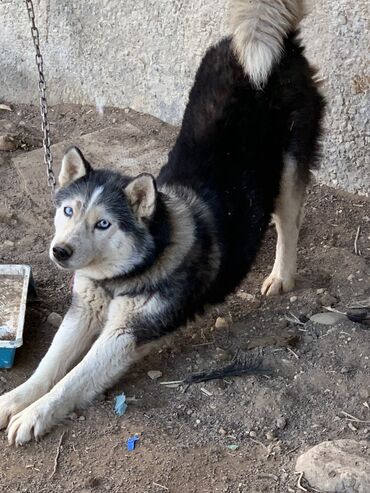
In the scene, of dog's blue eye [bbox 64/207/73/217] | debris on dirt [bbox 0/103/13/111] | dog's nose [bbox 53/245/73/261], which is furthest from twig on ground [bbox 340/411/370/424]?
debris on dirt [bbox 0/103/13/111]

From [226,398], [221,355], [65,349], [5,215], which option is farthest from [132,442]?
[5,215]

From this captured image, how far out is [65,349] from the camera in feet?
12.8

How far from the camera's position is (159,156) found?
19.5 feet

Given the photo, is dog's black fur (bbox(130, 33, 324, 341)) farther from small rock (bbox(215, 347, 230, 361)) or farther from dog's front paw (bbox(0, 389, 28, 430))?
A: dog's front paw (bbox(0, 389, 28, 430))

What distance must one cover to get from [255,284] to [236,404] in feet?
3.70

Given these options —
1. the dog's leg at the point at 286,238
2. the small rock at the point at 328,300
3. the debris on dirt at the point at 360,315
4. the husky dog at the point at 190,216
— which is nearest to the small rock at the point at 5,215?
the husky dog at the point at 190,216

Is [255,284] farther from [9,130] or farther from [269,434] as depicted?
[9,130]

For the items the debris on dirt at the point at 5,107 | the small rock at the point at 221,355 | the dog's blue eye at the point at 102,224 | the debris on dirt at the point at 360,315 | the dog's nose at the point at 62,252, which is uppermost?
the dog's blue eye at the point at 102,224

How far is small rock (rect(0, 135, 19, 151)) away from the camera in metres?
6.14

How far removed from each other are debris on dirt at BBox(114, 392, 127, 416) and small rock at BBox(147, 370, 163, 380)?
0.68 ft

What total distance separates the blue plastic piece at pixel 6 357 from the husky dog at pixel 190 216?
16 centimetres

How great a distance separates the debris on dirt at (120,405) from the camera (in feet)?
12.2

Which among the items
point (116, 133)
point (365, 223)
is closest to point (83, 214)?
point (365, 223)

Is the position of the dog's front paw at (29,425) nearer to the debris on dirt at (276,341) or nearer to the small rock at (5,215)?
the debris on dirt at (276,341)
